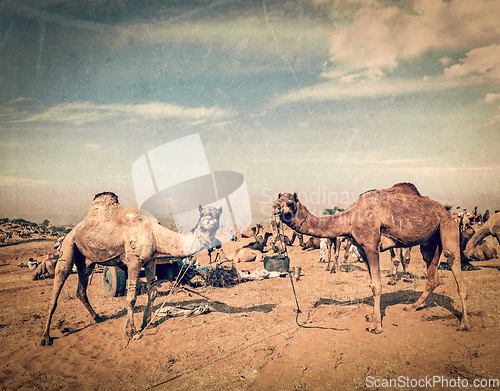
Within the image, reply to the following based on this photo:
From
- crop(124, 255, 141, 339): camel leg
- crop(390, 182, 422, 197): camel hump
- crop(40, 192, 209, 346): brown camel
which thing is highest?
crop(390, 182, 422, 197): camel hump

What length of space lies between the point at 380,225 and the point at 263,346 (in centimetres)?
396

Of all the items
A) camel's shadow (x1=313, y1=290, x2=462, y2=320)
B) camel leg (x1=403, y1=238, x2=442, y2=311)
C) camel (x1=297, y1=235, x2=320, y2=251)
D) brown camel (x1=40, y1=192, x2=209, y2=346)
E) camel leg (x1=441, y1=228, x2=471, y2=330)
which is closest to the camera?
camel leg (x1=441, y1=228, x2=471, y2=330)

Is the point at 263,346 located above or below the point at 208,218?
below

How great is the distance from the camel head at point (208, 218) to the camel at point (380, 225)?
1.58 metres

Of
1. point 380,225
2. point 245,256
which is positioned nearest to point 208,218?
point 380,225

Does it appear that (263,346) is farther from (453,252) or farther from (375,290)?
(453,252)

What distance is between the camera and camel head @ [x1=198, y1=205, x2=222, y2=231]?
706 centimetres

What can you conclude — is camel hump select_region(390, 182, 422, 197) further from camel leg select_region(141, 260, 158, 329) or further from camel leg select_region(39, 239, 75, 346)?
camel leg select_region(39, 239, 75, 346)

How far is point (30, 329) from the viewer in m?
7.71

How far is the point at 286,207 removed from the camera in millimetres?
6547

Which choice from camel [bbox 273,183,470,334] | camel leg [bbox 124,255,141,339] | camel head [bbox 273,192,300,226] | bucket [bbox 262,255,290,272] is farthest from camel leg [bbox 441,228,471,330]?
camel leg [bbox 124,255,141,339]

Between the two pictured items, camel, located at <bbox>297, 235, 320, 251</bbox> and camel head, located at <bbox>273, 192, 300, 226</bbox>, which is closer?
camel head, located at <bbox>273, 192, 300, 226</bbox>

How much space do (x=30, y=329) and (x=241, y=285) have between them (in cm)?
705

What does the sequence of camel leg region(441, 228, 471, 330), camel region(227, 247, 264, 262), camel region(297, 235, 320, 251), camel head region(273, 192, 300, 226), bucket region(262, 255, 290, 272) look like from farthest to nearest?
camel region(297, 235, 320, 251), camel region(227, 247, 264, 262), bucket region(262, 255, 290, 272), camel leg region(441, 228, 471, 330), camel head region(273, 192, 300, 226)
